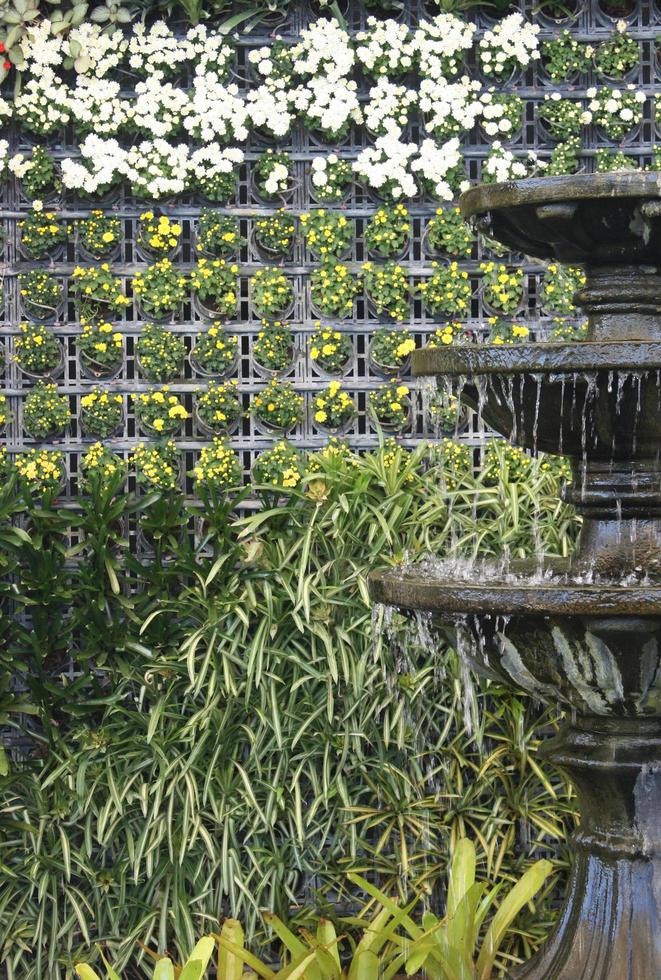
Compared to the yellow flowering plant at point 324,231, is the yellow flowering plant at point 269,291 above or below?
below

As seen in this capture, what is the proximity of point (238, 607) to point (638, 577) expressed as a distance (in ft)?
5.19

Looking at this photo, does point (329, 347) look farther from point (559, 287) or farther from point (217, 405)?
point (559, 287)

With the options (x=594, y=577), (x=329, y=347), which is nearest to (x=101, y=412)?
(x=329, y=347)

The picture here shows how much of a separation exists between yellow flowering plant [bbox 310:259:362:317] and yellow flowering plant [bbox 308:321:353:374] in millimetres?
77

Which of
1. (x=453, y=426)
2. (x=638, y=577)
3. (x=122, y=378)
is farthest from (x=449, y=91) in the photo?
(x=638, y=577)

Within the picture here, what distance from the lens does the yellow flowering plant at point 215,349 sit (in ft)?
14.3

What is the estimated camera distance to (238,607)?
3861mm

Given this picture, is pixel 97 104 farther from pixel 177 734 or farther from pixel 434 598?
pixel 434 598

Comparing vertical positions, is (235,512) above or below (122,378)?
below

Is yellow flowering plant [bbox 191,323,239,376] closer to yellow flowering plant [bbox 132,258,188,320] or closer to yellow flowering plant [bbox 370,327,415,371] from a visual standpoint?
yellow flowering plant [bbox 132,258,188,320]

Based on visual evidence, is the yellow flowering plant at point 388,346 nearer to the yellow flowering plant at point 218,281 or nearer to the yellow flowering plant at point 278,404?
the yellow flowering plant at point 278,404

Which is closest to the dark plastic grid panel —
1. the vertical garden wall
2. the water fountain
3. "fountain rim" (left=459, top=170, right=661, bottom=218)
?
the vertical garden wall

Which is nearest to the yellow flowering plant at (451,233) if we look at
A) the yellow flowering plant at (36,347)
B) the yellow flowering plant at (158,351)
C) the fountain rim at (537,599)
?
the yellow flowering plant at (158,351)

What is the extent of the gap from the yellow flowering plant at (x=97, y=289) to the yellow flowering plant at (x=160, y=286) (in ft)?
0.22
